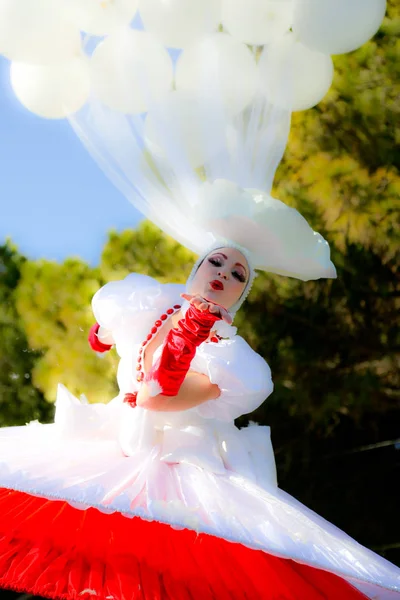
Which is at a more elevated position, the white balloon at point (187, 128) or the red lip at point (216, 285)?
the white balloon at point (187, 128)

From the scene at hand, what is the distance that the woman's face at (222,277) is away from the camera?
1796mm

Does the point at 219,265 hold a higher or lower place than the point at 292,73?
lower

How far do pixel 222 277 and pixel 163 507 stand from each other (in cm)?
61

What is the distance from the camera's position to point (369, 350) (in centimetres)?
382

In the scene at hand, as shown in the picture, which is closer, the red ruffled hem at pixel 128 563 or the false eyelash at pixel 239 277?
the red ruffled hem at pixel 128 563

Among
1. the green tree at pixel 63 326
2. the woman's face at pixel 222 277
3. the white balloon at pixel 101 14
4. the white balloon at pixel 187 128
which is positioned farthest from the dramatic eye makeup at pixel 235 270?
the green tree at pixel 63 326

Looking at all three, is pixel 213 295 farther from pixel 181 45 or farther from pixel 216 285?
pixel 181 45

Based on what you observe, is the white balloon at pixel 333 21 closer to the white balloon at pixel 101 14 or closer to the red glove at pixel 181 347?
the white balloon at pixel 101 14

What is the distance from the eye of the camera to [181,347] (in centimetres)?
163

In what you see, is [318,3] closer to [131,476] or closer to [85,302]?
[131,476]

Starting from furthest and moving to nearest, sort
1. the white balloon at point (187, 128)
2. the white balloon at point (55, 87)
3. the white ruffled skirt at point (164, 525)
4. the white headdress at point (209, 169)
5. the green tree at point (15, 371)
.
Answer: the green tree at point (15, 371) → the white balloon at point (55, 87) → the white balloon at point (187, 128) → the white headdress at point (209, 169) → the white ruffled skirt at point (164, 525)

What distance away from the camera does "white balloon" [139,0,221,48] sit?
6.47 ft

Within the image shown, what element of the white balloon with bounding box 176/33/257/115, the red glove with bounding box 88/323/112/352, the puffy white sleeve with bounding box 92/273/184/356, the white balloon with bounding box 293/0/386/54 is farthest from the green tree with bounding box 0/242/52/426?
the white balloon with bounding box 293/0/386/54

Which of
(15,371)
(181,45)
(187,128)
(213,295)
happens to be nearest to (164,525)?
(213,295)
